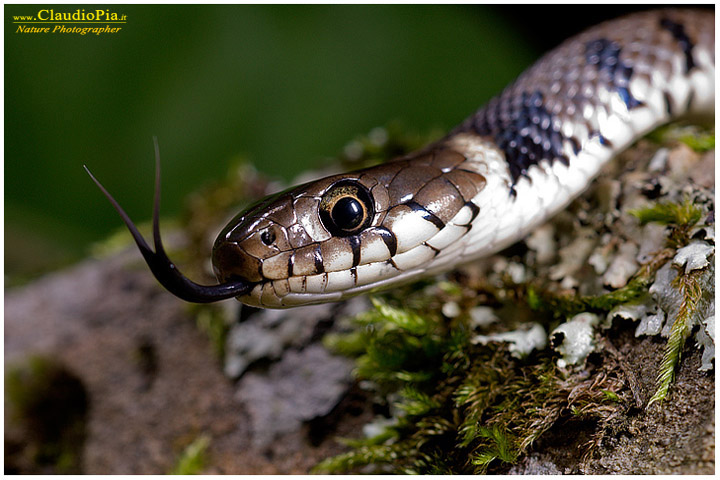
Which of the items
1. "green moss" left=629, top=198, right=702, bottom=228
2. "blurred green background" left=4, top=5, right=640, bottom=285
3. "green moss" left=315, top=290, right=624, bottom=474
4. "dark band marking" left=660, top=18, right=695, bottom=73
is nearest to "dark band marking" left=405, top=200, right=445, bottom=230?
"green moss" left=315, top=290, right=624, bottom=474

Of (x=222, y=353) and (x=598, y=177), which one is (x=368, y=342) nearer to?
(x=222, y=353)

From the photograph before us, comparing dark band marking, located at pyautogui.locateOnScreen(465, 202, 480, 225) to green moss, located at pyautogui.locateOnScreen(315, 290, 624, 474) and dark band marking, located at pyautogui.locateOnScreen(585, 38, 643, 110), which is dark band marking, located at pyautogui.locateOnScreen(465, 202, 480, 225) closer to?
green moss, located at pyautogui.locateOnScreen(315, 290, 624, 474)

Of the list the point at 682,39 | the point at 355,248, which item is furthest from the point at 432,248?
the point at 682,39

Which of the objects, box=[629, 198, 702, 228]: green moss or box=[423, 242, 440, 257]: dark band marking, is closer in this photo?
box=[629, 198, 702, 228]: green moss

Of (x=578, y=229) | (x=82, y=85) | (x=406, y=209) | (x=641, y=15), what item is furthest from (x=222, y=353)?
(x=82, y=85)

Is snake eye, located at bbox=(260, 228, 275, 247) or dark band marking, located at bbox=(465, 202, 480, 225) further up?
dark band marking, located at bbox=(465, 202, 480, 225)

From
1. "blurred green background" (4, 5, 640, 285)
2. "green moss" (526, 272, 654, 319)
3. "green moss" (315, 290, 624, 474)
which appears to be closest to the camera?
"green moss" (315, 290, 624, 474)

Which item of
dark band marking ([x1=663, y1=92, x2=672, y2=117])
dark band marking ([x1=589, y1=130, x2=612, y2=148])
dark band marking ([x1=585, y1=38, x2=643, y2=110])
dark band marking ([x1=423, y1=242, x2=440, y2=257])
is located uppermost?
dark band marking ([x1=585, y1=38, x2=643, y2=110])
